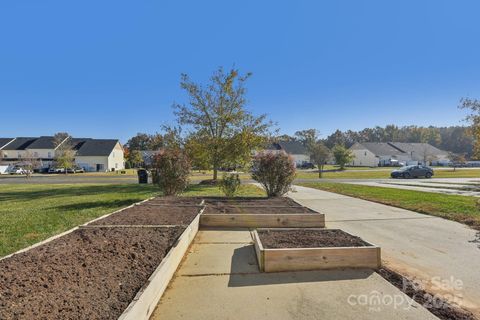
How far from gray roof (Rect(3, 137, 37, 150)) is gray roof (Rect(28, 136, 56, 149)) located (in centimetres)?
173

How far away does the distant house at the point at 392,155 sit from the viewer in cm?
7219

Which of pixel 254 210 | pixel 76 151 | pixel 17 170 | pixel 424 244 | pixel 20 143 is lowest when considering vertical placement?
pixel 424 244

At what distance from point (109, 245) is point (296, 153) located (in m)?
67.1

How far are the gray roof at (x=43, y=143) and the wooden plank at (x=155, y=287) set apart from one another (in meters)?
67.5

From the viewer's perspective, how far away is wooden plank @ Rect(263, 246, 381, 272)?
3.98m

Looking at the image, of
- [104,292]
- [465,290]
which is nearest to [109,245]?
[104,292]

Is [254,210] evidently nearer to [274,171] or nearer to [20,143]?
[274,171]

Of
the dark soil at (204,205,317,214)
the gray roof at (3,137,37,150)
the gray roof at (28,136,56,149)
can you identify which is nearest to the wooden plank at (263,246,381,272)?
the dark soil at (204,205,317,214)

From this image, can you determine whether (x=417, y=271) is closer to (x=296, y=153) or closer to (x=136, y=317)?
(x=136, y=317)

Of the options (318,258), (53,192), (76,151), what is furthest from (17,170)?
(318,258)

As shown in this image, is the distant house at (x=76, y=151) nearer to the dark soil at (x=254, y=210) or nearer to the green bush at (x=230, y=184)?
the green bush at (x=230, y=184)

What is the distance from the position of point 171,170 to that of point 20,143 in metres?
69.3

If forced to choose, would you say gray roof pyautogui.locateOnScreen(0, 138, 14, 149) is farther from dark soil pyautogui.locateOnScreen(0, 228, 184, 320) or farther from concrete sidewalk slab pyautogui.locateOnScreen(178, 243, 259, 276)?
concrete sidewalk slab pyautogui.locateOnScreen(178, 243, 259, 276)

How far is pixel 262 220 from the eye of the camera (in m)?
6.64
